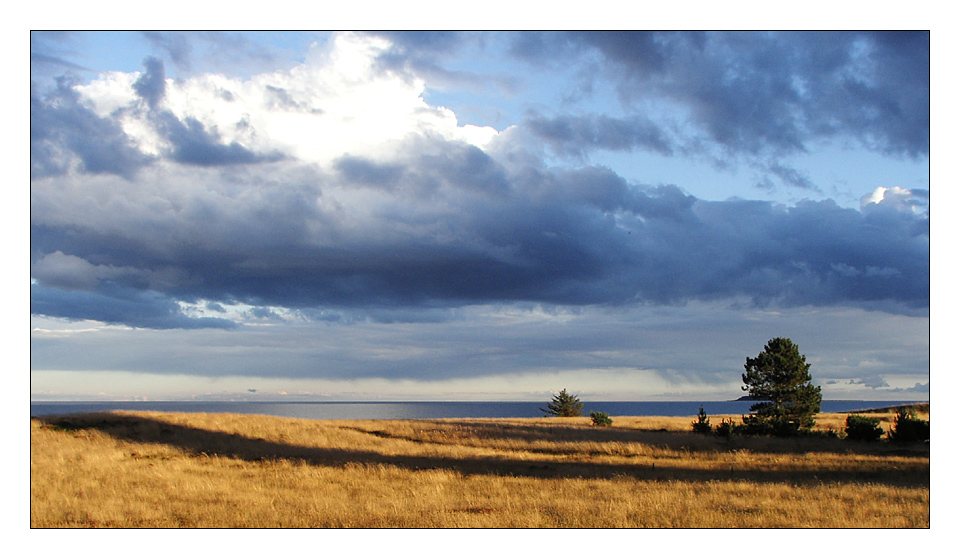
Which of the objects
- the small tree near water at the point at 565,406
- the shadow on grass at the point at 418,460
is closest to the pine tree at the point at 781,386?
the shadow on grass at the point at 418,460

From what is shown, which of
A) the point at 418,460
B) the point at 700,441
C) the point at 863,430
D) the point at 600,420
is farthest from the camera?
the point at 600,420

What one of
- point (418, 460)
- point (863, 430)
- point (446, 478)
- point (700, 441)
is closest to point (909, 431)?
point (863, 430)

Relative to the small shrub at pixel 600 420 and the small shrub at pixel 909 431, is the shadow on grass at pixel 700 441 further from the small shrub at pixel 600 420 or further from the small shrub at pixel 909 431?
the small shrub at pixel 600 420

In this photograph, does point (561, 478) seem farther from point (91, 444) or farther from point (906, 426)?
point (906, 426)

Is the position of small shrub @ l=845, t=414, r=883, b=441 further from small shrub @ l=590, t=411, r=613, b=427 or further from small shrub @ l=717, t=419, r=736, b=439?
small shrub @ l=590, t=411, r=613, b=427

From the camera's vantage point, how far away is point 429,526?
14.3 m

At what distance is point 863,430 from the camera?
38.4m

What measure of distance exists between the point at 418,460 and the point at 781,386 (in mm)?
28062

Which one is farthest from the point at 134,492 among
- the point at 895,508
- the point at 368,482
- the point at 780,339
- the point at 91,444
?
the point at 780,339

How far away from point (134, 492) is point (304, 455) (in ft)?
34.6

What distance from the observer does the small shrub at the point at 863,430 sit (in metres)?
37.9

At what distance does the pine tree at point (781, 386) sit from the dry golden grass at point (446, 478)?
4.18 metres

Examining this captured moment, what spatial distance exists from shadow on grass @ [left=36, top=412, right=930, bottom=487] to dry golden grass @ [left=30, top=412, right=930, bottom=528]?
Answer: 102 mm

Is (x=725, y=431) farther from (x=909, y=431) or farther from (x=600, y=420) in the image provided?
(x=600, y=420)
